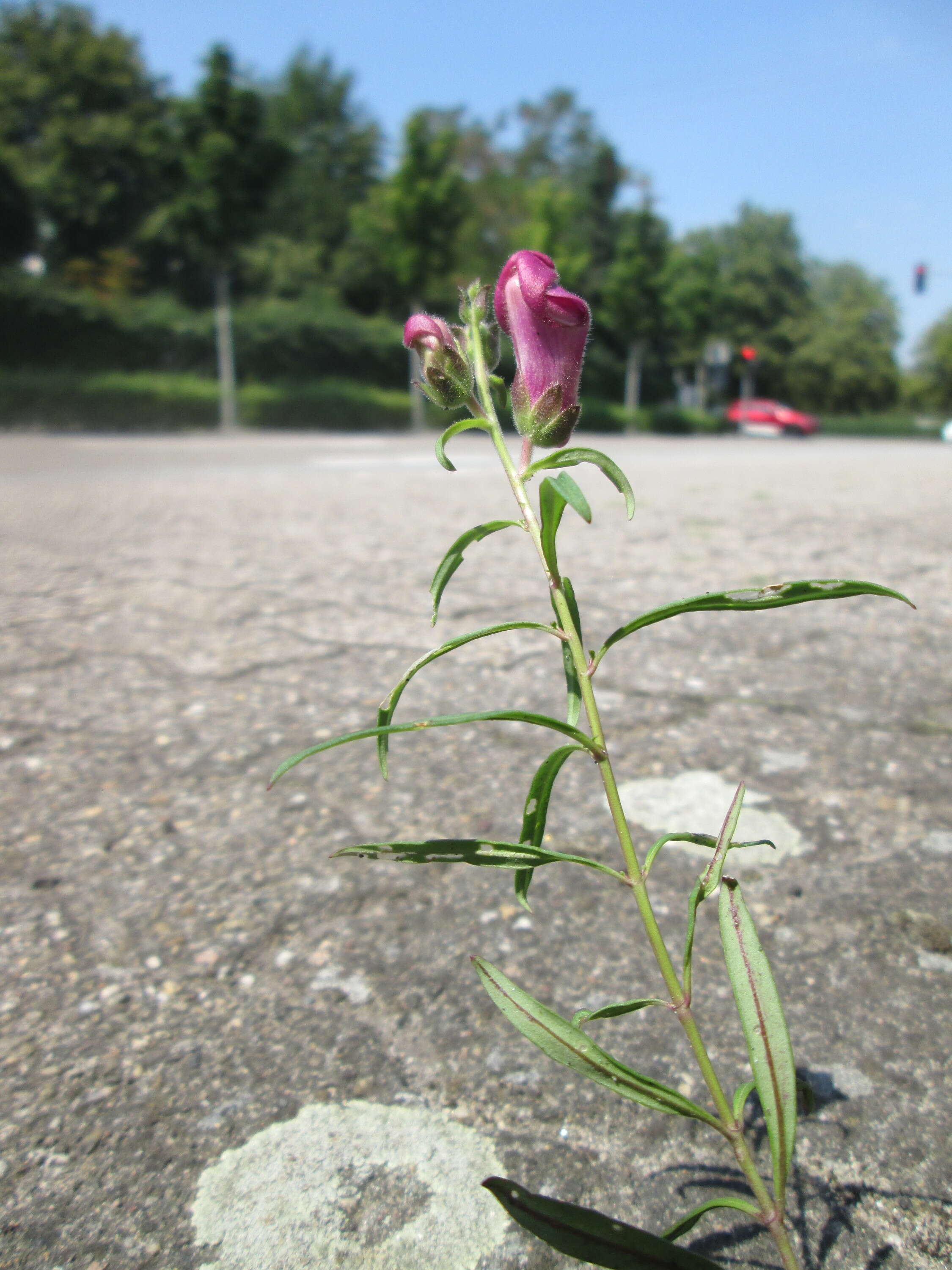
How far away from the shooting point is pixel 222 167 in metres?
17.2

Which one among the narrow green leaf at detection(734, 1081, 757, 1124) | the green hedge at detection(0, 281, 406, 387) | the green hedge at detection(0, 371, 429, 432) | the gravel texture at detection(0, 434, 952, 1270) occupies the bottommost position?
the gravel texture at detection(0, 434, 952, 1270)

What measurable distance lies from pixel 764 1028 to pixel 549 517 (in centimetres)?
36

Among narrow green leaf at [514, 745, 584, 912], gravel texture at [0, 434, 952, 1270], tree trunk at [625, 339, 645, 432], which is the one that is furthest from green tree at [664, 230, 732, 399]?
narrow green leaf at [514, 745, 584, 912]

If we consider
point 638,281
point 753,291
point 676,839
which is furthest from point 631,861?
point 753,291

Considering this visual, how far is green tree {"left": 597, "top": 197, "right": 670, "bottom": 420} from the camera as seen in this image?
26125 millimetres

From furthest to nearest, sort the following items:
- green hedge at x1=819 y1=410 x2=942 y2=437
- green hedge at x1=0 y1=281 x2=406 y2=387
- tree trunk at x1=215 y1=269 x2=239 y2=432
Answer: green hedge at x1=819 y1=410 x2=942 y2=437 → green hedge at x1=0 y1=281 x2=406 y2=387 → tree trunk at x1=215 y1=269 x2=239 y2=432

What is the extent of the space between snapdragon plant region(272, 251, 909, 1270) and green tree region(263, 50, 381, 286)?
101ft

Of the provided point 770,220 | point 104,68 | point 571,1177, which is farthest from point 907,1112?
point 770,220

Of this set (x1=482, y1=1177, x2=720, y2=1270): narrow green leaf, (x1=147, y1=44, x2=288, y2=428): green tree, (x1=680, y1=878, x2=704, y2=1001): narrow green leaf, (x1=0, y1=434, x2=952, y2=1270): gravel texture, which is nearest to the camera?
(x1=482, y1=1177, x2=720, y2=1270): narrow green leaf

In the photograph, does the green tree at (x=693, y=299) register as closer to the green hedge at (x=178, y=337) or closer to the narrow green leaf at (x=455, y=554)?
the green hedge at (x=178, y=337)

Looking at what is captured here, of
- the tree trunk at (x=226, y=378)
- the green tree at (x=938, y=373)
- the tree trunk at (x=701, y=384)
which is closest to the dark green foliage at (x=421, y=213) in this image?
the tree trunk at (x=226, y=378)

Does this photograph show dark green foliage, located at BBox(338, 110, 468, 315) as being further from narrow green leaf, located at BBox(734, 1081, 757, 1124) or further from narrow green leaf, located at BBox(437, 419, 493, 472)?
narrow green leaf, located at BBox(734, 1081, 757, 1124)

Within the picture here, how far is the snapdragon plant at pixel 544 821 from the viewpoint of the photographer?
0.53 metres

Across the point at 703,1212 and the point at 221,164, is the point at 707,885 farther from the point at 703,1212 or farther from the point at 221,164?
the point at 221,164
